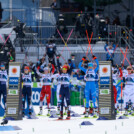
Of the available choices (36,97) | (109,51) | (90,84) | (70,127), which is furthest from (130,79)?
(36,97)

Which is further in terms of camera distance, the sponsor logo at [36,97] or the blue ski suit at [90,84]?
the sponsor logo at [36,97]

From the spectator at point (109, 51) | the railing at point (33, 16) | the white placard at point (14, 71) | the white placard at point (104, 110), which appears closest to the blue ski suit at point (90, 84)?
the white placard at point (104, 110)

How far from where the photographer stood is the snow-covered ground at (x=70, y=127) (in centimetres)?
1634

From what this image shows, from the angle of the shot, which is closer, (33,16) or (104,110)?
(104,110)

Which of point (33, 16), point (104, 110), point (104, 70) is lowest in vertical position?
point (104, 110)

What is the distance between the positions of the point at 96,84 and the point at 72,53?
26.9ft

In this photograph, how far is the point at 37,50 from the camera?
104ft

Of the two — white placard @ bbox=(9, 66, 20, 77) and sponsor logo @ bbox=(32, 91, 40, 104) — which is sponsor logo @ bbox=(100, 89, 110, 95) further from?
sponsor logo @ bbox=(32, 91, 40, 104)

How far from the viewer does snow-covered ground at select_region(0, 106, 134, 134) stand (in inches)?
643

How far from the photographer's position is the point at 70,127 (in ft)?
58.2

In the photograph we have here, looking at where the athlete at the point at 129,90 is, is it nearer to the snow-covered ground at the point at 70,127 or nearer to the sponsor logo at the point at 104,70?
the snow-covered ground at the point at 70,127

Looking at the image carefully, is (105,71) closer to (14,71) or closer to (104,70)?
(104,70)

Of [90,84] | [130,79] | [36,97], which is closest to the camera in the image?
[90,84]

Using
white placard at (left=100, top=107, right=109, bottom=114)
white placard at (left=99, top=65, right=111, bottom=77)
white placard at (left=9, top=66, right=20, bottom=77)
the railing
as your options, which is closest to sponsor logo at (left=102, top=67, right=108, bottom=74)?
white placard at (left=99, top=65, right=111, bottom=77)
